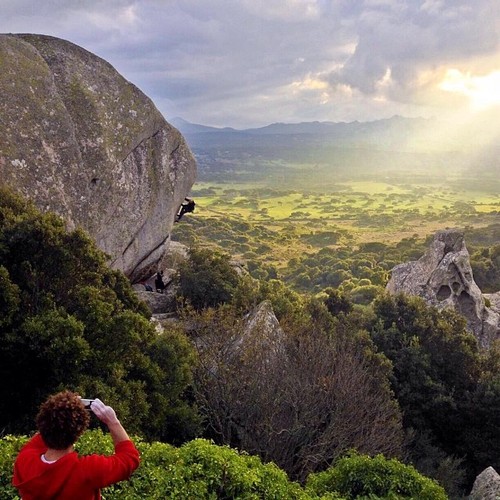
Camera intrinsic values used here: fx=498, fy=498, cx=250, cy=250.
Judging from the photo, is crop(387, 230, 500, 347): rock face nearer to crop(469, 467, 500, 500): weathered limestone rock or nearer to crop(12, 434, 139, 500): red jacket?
crop(469, 467, 500, 500): weathered limestone rock

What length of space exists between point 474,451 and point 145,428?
1563 centimetres

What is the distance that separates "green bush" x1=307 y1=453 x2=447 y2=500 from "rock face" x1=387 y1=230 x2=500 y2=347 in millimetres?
25269

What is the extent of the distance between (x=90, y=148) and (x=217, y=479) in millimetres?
15652

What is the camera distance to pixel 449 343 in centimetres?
2569

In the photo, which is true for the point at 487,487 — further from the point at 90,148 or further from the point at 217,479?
the point at 90,148

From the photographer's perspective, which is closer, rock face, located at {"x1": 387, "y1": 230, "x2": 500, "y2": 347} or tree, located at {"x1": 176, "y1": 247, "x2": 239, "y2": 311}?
tree, located at {"x1": 176, "y1": 247, "x2": 239, "y2": 311}

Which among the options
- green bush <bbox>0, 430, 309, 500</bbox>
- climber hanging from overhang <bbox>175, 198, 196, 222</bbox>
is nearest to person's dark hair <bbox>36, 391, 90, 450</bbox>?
green bush <bbox>0, 430, 309, 500</bbox>

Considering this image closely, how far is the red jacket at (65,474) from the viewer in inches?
197

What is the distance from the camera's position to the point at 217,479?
9.41 m

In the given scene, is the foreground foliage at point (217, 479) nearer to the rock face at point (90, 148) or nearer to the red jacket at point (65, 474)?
the red jacket at point (65, 474)

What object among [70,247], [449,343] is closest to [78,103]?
[70,247]

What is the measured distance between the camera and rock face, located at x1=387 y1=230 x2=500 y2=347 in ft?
119

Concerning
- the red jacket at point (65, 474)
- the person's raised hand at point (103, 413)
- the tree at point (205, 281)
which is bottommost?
the tree at point (205, 281)

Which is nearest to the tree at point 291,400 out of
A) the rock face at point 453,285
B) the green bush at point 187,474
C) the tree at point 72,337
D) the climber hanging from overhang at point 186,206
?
the tree at point 72,337
